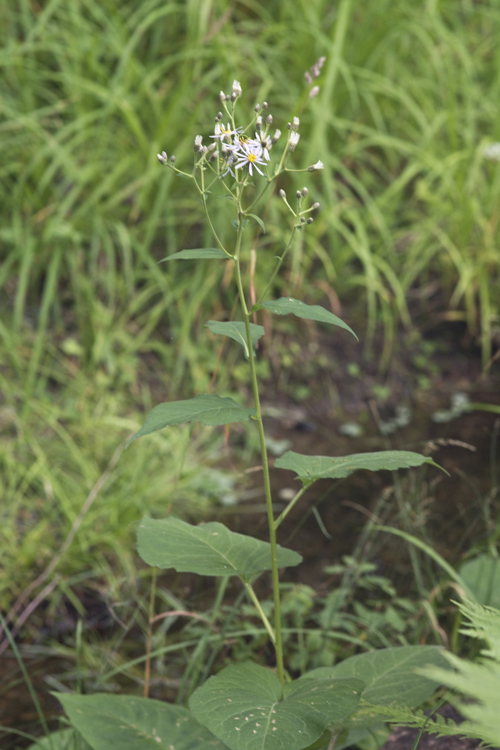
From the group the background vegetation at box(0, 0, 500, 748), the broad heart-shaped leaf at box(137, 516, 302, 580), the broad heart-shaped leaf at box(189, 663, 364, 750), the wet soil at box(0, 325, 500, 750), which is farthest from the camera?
the background vegetation at box(0, 0, 500, 748)

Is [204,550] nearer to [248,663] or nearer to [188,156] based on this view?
[248,663]

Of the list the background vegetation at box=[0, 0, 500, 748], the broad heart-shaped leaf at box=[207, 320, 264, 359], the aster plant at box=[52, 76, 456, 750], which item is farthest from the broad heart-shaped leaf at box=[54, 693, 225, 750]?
the background vegetation at box=[0, 0, 500, 748]

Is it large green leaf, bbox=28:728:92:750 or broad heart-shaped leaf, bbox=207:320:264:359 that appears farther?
large green leaf, bbox=28:728:92:750

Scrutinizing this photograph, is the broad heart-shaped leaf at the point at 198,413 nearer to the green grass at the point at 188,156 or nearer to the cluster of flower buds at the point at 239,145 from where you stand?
the cluster of flower buds at the point at 239,145

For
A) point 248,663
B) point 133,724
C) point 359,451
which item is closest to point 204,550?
point 248,663

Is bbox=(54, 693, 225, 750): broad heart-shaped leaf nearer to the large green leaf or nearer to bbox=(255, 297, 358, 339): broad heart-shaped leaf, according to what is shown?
the large green leaf

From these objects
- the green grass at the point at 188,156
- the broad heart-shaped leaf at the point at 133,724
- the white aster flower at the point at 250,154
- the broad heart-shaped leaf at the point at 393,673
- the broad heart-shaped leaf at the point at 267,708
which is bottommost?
the broad heart-shaped leaf at the point at 133,724

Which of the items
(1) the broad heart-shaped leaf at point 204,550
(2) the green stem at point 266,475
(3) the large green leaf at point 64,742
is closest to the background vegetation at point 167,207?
(3) the large green leaf at point 64,742
